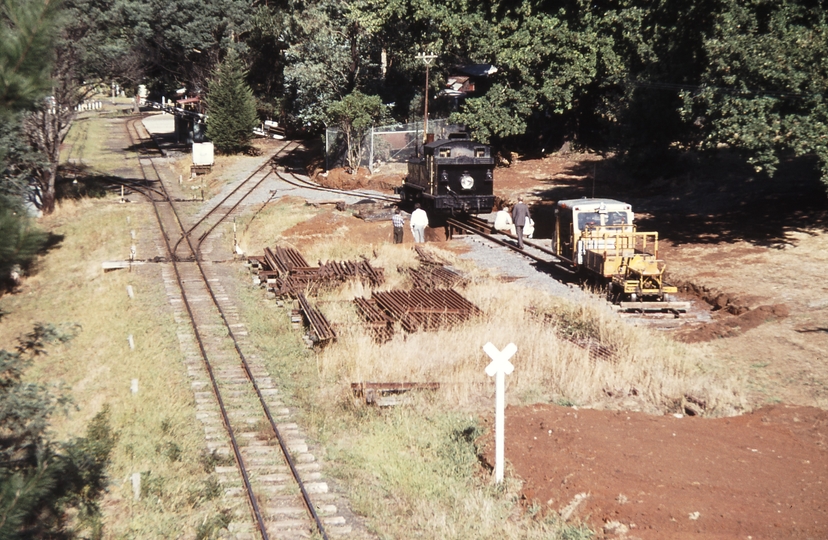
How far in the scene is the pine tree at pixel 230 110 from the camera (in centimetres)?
4850

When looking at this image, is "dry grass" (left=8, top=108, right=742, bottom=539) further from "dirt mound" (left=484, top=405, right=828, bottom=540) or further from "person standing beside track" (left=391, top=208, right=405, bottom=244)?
"person standing beside track" (left=391, top=208, right=405, bottom=244)

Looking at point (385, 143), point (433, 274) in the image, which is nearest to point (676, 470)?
point (433, 274)

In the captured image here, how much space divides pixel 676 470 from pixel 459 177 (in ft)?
65.3

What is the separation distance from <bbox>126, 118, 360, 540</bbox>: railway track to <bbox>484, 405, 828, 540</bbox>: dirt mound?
259cm

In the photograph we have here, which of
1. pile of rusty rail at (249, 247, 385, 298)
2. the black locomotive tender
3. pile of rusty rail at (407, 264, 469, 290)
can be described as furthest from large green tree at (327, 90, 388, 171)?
pile of rusty rail at (407, 264, 469, 290)

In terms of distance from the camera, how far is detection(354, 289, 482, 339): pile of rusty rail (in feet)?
58.8

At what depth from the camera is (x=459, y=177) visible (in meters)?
29.6

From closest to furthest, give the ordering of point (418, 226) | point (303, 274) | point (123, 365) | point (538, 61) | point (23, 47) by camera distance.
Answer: point (23, 47) → point (123, 365) → point (303, 274) → point (418, 226) → point (538, 61)

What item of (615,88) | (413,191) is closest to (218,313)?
(413,191)

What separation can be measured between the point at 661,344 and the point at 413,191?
689 inches

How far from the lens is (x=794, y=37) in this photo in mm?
21734

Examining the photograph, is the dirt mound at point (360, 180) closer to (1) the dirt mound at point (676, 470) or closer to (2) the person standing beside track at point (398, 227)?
(2) the person standing beside track at point (398, 227)

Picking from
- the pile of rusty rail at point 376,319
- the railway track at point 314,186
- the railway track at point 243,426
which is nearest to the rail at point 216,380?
the railway track at point 243,426

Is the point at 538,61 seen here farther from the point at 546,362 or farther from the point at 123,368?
the point at 123,368
